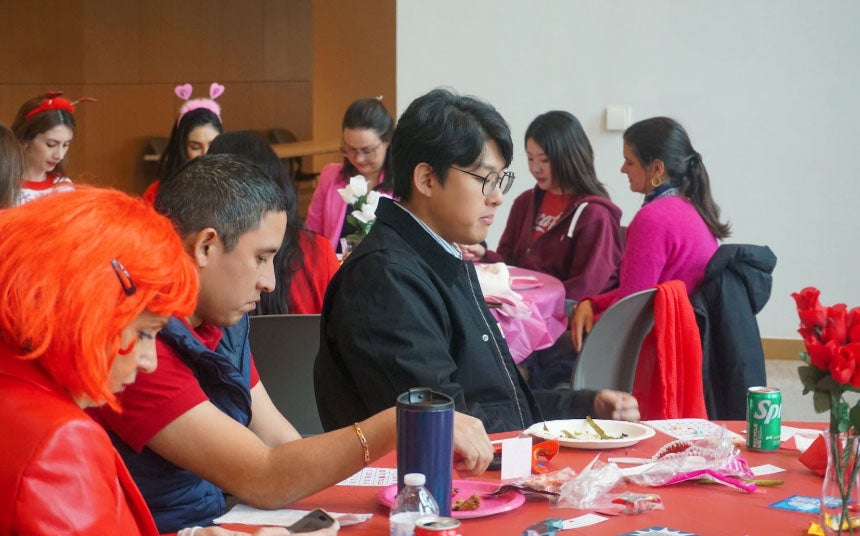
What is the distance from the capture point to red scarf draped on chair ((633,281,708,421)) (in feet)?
10.1

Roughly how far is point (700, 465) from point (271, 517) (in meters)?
0.72

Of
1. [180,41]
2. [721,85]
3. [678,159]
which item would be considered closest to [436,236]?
[678,159]

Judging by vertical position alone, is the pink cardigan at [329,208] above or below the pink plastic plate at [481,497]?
above

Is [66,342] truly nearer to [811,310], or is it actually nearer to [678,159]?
[811,310]

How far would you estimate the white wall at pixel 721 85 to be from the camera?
566 cm

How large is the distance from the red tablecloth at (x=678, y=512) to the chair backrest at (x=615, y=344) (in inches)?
48.1

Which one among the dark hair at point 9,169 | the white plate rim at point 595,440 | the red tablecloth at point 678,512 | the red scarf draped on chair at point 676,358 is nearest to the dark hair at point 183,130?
the dark hair at point 9,169

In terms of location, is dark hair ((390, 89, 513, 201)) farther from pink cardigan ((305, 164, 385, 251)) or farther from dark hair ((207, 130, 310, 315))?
pink cardigan ((305, 164, 385, 251))

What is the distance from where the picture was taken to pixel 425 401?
61.8 inches

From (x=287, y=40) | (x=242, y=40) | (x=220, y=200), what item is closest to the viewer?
(x=220, y=200)

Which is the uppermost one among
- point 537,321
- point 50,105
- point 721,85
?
point 721,85

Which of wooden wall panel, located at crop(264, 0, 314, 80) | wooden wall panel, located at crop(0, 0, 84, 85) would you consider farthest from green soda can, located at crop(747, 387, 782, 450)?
wooden wall panel, located at crop(264, 0, 314, 80)

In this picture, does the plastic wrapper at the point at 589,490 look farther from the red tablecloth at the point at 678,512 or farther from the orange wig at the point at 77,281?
the orange wig at the point at 77,281

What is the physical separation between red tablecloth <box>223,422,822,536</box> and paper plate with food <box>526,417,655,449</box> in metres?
0.10
